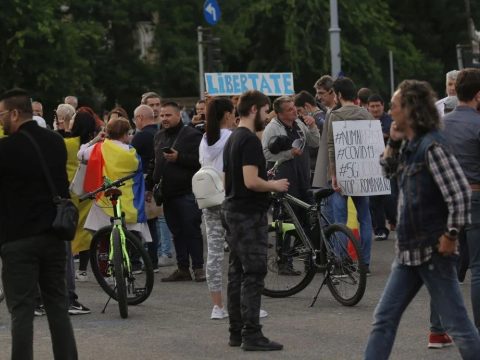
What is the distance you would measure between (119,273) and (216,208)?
0.95 meters

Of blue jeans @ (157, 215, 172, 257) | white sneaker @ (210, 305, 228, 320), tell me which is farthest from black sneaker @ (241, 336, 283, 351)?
blue jeans @ (157, 215, 172, 257)

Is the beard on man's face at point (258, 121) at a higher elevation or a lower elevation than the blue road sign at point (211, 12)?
lower

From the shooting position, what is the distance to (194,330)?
1020 cm

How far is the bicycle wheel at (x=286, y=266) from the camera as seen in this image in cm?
1174

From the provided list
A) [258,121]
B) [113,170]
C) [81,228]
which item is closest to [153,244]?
[81,228]

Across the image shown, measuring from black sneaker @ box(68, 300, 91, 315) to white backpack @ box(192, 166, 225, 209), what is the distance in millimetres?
1430

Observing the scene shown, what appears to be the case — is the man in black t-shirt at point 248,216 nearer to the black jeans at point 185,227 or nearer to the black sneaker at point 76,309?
the black sneaker at point 76,309

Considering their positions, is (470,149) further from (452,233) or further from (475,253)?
(452,233)

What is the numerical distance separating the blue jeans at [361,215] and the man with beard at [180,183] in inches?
53.9

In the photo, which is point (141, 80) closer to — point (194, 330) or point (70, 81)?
point (70, 81)

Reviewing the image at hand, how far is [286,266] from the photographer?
1178 cm

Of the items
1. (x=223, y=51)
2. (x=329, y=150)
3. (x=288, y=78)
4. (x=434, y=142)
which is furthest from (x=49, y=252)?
(x=223, y=51)

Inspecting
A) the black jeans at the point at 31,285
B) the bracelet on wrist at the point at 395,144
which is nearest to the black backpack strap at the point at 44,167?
the black jeans at the point at 31,285

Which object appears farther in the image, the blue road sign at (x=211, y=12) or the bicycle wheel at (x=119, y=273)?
the blue road sign at (x=211, y=12)
